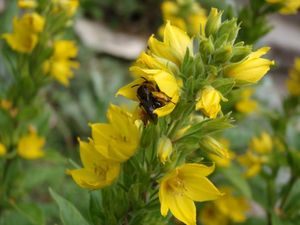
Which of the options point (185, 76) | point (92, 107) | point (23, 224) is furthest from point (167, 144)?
point (92, 107)

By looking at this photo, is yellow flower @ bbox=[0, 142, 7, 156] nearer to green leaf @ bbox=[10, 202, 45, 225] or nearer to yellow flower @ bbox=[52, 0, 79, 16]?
green leaf @ bbox=[10, 202, 45, 225]

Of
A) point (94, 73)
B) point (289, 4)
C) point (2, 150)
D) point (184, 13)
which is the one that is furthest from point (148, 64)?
point (94, 73)

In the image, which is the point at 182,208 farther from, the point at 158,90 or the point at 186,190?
the point at 158,90

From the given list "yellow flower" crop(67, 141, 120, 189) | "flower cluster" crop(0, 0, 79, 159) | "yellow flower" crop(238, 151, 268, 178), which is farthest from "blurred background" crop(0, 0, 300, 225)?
"yellow flower" crop(67, 141, 120, 189)

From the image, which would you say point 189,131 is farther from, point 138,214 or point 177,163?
point 138,214

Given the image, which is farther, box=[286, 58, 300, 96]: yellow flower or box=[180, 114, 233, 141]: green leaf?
box=[286, 58, 300, 96]: yellow flower
